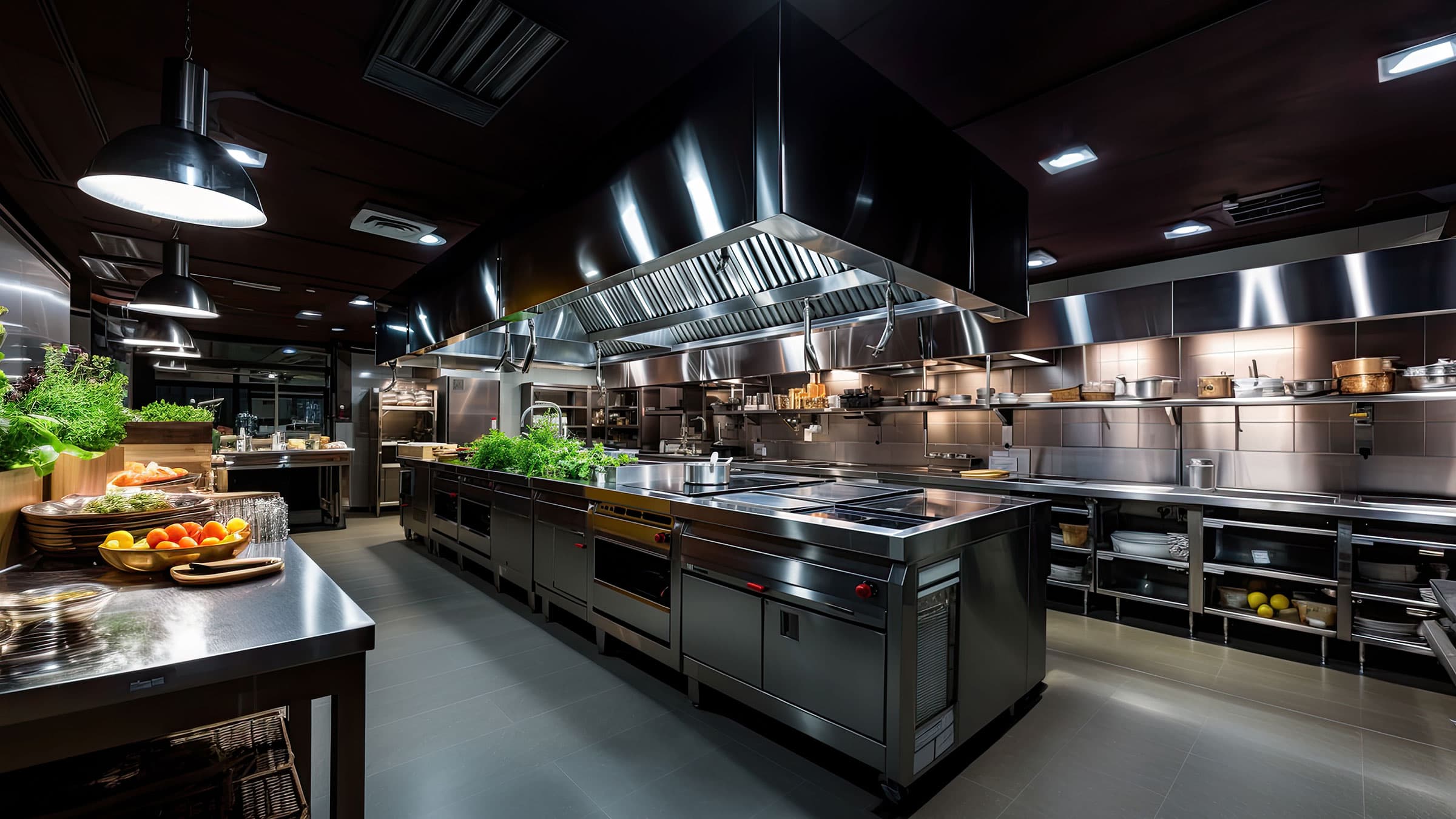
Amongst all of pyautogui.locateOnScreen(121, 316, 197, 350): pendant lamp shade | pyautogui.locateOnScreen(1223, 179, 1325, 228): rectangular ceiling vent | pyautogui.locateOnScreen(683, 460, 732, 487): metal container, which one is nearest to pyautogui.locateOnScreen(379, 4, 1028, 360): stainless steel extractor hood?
pyautogui.locateOnScreen(683, 460, 732, 487): metal container

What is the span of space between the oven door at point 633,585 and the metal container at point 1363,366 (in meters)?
4.70

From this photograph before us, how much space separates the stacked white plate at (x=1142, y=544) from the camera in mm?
4344

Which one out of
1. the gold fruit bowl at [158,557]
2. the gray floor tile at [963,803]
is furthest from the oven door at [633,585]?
the gold fruit bowl at [158,557]

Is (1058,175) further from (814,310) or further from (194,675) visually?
(194,675)

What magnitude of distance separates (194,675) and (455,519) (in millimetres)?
5309

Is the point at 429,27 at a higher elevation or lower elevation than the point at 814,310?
higher

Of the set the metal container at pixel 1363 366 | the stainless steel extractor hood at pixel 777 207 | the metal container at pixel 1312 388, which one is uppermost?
the stainless steel extractor hood at pixel 777 207

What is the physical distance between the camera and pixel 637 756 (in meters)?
2.53

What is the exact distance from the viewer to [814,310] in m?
5.05

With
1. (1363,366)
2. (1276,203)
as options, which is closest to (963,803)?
(1363,366)

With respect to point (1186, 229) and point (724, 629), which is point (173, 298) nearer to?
point (724, 629)

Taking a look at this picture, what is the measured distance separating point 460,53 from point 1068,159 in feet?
10.2

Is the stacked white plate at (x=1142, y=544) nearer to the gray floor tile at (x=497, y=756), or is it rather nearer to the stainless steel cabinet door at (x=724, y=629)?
the stainless steel cabinet door at (x=724, y=629)

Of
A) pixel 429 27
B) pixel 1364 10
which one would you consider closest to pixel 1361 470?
pixel 1364 10
